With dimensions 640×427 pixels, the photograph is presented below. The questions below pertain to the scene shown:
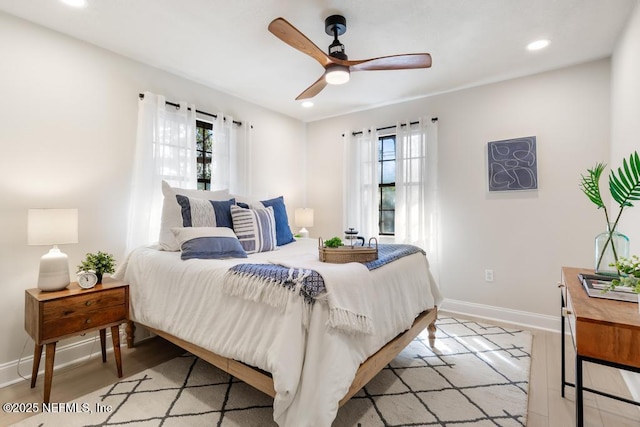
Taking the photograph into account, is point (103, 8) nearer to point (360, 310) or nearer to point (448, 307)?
point (360, 310)

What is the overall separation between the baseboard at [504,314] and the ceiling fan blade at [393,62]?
103 inches

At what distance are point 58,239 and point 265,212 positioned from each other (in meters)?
1.48

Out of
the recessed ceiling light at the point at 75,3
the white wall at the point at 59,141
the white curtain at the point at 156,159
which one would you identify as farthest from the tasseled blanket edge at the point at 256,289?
the recessed ceiling light at the point at 75,3

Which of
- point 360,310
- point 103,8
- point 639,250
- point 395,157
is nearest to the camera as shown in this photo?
point 360,310

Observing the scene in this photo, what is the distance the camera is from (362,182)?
4188 mm

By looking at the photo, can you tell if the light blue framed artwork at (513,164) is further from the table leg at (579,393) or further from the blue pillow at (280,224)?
the table leg at (579,393)

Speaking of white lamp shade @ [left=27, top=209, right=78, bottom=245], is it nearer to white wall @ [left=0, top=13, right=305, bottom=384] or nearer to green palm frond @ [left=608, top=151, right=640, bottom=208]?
white wall @ [left=0, top=13, right=305, bottom=384]

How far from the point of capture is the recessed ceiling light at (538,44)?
2528 millimetres

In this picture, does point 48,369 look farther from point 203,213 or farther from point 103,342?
point 203,213

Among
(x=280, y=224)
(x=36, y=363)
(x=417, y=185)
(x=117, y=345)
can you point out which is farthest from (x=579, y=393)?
(x=36, y=363)

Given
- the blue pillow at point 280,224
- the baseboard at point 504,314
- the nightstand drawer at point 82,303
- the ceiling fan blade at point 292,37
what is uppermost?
the ceiling fan blade at point 292,37

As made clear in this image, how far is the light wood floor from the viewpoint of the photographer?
5.72 ft

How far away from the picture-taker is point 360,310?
1549mm

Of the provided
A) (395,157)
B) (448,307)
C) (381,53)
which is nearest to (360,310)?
(381,53)
